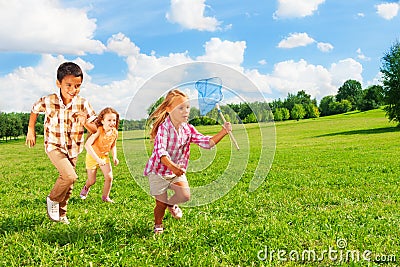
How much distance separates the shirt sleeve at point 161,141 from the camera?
4953mm

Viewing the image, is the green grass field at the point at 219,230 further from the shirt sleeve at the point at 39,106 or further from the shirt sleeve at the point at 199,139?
the shirt sleeve at the point at 39,106

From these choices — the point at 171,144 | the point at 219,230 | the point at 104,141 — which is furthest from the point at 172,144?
the point at 104,141

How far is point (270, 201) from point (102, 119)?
3448 millimetres

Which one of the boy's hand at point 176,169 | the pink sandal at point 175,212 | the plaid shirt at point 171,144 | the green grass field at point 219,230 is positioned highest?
the plaid shirt at point 171,144

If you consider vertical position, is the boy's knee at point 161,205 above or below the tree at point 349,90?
below

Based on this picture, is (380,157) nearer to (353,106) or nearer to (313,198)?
(313,198)

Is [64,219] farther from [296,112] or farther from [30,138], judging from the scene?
[296,112]

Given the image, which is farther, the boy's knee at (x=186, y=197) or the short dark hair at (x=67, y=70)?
the short dark hair at (x=67, y=70)

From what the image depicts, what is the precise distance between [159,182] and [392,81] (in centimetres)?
4460

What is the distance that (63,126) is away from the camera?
5.93m

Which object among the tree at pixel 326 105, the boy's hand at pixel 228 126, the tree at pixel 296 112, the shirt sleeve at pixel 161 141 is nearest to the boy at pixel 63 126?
the shirt sleeve at pixel 161 141

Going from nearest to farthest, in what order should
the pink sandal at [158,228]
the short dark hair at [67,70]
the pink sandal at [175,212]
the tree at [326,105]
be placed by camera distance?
the pink sandal at [158,228], the short dark hair at [67,70], the pink sandal at [175,212], the tree at [326,105]

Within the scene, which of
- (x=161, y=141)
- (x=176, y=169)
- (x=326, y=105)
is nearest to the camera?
(x=176, y=169)

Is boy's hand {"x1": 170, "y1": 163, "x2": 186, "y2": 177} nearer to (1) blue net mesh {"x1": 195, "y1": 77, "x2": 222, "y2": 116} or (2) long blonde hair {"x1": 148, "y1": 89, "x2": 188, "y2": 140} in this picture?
(2) long blonde hair {"x1": 148, "y1": 89, "x2": 188, "y2": 140}
